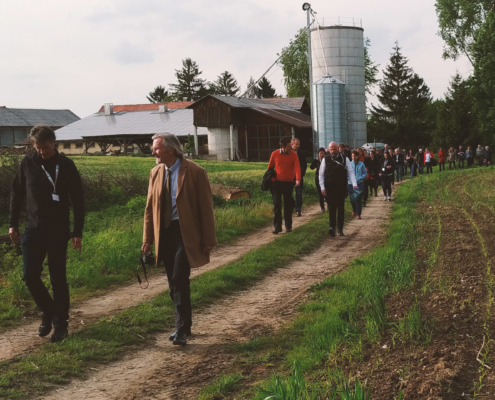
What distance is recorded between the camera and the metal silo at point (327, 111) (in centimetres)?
4562

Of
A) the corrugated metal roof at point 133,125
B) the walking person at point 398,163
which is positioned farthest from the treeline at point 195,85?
the walking person at point 398,163

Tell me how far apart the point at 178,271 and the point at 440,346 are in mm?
2500

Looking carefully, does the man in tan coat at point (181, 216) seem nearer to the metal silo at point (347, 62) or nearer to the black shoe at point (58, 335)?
the black shoe at point (58, 335)

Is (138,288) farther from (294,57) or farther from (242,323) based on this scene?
(294,57)

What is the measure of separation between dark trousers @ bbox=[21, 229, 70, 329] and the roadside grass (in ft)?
1.08

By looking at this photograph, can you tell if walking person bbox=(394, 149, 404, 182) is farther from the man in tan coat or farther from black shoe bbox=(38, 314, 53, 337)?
black shoe bbox=(38, 314, 53, 337)

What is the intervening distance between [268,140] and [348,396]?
159 feet

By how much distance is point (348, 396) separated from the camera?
3805mm

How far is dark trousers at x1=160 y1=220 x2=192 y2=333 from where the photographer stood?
632cm

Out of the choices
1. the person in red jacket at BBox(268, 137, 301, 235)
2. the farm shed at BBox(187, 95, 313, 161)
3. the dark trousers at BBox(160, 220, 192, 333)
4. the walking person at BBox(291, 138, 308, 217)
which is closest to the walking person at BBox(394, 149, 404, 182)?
the walking person at BBox(291, 138, 308, 217)

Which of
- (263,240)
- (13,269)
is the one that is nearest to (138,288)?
(13,269)

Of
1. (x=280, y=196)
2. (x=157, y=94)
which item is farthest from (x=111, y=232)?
(x=157, y=94)

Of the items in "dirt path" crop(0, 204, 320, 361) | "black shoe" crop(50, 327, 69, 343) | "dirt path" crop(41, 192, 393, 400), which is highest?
"black shoe" crop(50, 327, 69, 343)

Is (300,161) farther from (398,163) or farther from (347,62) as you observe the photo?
(347,62)
